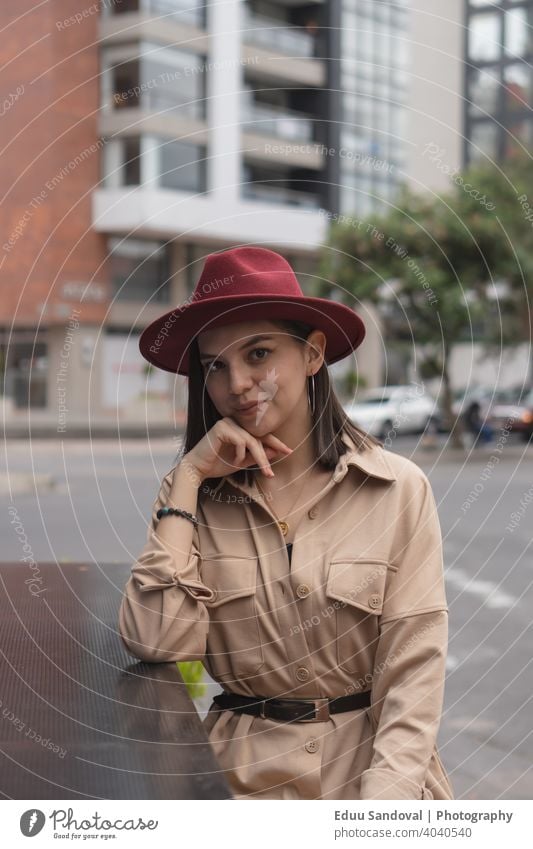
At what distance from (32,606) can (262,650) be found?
2.72ft

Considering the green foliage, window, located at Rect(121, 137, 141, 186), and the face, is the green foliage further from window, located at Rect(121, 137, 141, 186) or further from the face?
window, located at Rect(121, 137, 141, 186)

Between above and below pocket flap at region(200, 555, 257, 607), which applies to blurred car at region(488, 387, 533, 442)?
above

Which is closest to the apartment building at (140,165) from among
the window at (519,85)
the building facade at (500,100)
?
the building facade at (500,100)

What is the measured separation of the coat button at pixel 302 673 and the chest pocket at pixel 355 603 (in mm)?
69

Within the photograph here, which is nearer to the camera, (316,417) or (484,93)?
(316,417)

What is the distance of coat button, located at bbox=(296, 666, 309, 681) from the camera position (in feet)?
7.01

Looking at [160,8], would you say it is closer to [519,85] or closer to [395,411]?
[395,411]

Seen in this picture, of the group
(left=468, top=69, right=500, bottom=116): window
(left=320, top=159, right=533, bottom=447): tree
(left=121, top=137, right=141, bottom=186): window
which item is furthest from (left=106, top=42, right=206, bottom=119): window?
(left=320, top=159, right=533, bottom=447): tree

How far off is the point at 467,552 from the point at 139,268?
27547 mm

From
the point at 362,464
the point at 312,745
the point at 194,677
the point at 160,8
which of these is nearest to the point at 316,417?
the point at 362,464

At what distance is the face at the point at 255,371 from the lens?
7.07ft

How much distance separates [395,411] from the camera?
27516 mm

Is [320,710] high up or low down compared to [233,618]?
down

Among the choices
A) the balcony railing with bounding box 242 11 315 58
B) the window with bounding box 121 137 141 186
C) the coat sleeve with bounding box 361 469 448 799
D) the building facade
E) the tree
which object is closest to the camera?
the coat sleeve with bounding box 361 469 448 799
